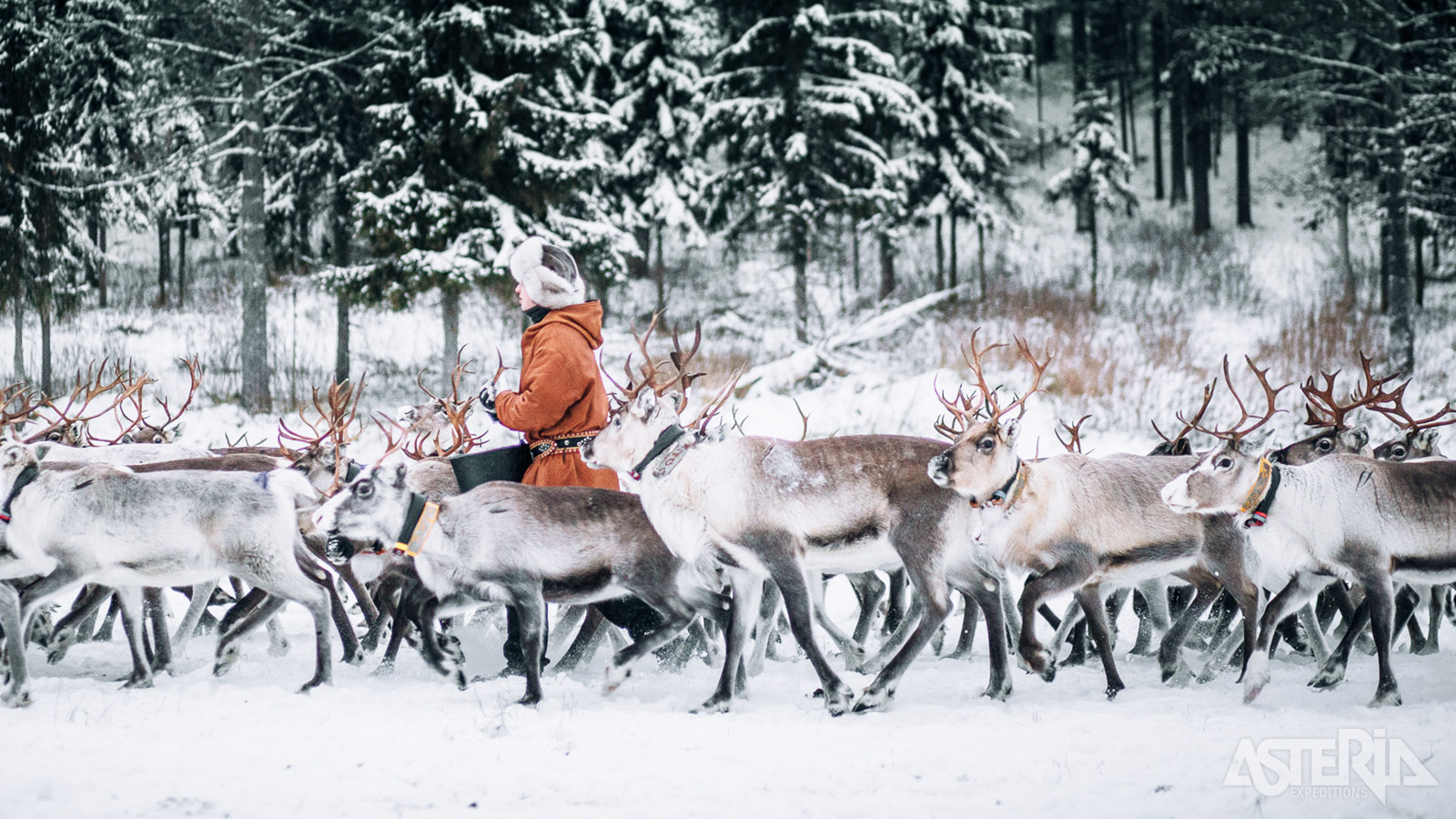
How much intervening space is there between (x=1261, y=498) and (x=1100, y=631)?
38.9 inches

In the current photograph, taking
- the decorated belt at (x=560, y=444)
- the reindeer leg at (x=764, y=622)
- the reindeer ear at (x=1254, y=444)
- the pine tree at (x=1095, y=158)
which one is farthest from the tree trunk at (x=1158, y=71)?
the decorated belt at (x=560, y=444)

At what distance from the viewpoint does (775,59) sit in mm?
18969

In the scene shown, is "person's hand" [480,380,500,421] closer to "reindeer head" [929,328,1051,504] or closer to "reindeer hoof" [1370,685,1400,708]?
"reindeer head" [929,328,1051,504]

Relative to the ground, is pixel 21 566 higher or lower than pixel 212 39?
lower

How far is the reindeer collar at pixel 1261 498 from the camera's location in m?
5.38

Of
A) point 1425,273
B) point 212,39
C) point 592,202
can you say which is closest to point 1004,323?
point 592,202

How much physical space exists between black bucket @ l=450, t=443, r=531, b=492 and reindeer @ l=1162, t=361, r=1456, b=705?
3.31 m

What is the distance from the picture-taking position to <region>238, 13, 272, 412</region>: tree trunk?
50.1 feet

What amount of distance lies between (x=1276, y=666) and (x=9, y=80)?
1610 centimetres

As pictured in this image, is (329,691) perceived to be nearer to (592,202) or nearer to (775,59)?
(592,202)

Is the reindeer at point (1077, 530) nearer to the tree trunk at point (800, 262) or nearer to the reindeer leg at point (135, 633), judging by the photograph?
the reindeer leg at point (135, 633)

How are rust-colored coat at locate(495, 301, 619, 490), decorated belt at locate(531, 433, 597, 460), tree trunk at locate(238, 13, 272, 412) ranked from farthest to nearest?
tree trunk at locate(238, 13, 272, 412) < decorated belt at locate(531, 433, 597, 460) < rust-colored coat at locate(495, 301, 619, 490)

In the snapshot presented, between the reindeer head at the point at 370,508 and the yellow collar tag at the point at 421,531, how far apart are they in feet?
0.27

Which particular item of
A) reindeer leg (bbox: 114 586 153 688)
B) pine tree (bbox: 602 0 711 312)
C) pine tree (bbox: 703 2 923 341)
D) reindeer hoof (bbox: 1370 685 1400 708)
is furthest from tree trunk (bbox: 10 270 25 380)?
reindeer hoof (bbox: 1370 685 1400 708)
